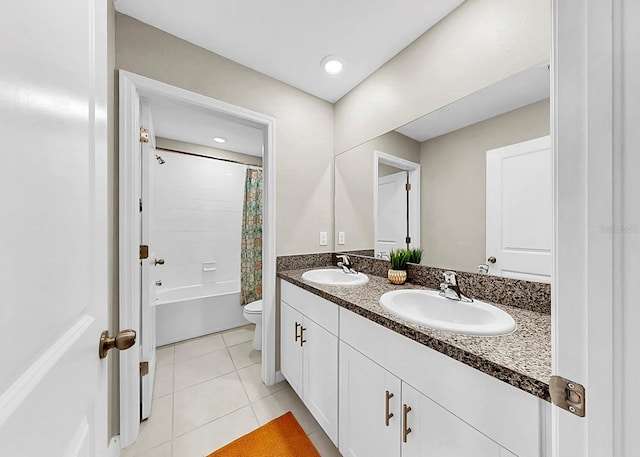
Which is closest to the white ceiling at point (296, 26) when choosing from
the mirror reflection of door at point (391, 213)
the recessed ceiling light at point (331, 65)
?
the recessed ceiling light at point (331, 65)

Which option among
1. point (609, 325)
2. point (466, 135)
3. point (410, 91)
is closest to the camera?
point (609, 325)

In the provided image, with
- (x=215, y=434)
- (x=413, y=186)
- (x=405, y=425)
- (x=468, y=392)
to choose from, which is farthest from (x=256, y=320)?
(x=468, y=392)

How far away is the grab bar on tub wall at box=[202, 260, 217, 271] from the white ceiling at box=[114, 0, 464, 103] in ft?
8.07

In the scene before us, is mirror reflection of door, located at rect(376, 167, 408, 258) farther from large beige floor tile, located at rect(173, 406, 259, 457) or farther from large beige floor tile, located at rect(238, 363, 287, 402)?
large beige floor tile, located at rect(173, 406, 259, 457)

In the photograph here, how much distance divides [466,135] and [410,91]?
19.9 inches

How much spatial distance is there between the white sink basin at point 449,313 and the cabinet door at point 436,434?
0.80ft

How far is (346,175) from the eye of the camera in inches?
82.4

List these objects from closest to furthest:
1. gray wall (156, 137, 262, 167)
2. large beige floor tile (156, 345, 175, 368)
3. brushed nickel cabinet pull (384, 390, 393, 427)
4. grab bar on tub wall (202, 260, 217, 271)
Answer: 1. brushed nickel cabinet pull (384, 390, 393, 427)
2. large beige floor tile (156, 345, 175, 368)
3. gray wall (156, 137, 262, 167)
4. grab bar on tub wall (202, 260, 217, 271)

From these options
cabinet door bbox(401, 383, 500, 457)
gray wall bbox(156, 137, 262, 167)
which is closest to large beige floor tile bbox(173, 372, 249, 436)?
cabinet door bbox(401, 383, 500, 457)

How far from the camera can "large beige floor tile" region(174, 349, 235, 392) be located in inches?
74.2

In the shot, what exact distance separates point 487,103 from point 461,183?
39 cm

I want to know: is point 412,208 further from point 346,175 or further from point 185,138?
point 185,138

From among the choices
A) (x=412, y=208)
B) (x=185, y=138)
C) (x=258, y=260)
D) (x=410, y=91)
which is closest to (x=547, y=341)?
(x=412, y=208)

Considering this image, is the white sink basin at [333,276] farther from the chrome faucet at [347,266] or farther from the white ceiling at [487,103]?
the white ceiling at [487,103]
